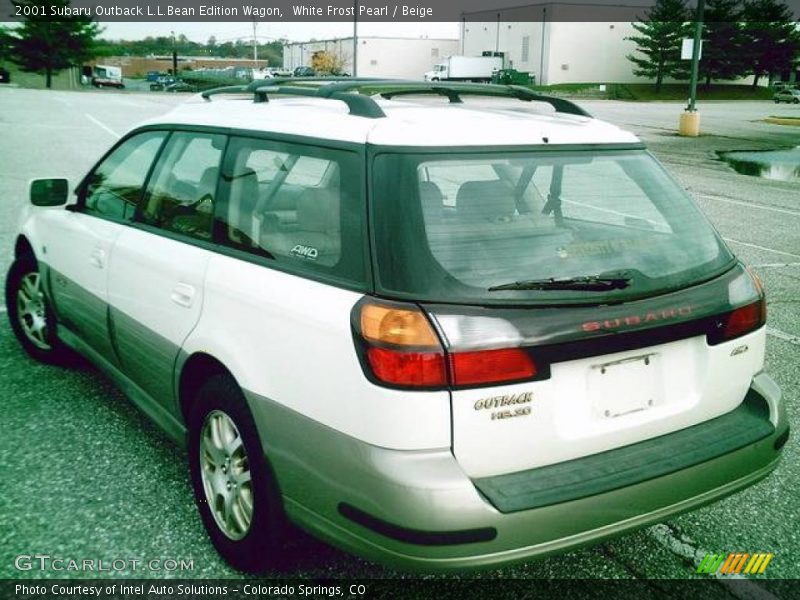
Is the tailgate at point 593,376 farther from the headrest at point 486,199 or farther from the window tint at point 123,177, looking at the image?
the window tint at point 123,177

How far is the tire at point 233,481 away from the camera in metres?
2.60

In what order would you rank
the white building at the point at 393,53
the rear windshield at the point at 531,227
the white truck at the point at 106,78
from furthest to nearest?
the white building at the point at 393,53 → the white truck at the point at 106,78 → the rear windshield at the point at 531,227

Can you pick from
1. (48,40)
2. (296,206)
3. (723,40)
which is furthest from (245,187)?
(723,40)

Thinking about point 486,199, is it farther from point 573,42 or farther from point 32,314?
point 573,42

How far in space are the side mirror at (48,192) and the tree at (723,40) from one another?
82.4 m

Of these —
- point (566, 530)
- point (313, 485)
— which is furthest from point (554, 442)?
point (313, 485)

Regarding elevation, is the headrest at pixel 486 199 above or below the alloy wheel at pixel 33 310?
above

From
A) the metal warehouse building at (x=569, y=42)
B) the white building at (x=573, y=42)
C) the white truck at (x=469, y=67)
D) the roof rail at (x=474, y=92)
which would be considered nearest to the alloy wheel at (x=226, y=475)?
the roof rail at (x=474, y=92)

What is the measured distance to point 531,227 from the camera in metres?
2.60

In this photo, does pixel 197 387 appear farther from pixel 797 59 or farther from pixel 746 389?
pixel 797 59

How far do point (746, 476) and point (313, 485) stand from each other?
1492 millimetres

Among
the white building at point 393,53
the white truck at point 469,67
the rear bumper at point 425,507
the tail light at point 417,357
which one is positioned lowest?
the rear bumper at point 425,507

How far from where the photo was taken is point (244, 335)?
2625 mm

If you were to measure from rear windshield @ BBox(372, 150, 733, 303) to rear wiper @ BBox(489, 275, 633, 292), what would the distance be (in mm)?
12
